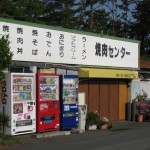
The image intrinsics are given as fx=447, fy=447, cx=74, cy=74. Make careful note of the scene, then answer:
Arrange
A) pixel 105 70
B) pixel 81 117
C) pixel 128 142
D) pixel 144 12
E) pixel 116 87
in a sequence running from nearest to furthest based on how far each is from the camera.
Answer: pixel 128 142 < pixel 81 117 < pixel 105 70 < pixel 116 87 < pixel 144 12

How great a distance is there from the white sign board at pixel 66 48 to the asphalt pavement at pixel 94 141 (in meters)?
3.54

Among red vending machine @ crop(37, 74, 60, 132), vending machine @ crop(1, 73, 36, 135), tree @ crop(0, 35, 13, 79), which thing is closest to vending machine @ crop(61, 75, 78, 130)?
red vending machine @ crop(37, 74, 60, 132)

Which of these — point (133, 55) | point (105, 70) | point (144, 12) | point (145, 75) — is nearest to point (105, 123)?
point (105, 70)

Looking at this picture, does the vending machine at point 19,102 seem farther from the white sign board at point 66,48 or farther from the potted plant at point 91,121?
the potted plant at point 91,121

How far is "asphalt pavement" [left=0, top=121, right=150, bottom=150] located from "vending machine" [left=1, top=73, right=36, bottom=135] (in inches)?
18.2

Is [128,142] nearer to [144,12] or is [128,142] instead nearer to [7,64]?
[7,64]

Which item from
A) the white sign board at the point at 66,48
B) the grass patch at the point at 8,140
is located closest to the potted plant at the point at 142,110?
the white sign board at the point at 66,48

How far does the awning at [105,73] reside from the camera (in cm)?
2041

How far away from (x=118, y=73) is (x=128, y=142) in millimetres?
8308

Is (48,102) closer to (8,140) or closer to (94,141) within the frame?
(94,141)

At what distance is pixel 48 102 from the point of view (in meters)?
17.1

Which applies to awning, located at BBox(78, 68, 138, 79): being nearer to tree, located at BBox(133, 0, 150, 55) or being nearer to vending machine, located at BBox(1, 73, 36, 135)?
vending machine, located at BBox(1, 73, 36, 135)

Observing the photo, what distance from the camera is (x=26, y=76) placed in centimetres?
1628

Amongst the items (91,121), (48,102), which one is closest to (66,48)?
(91,121)
